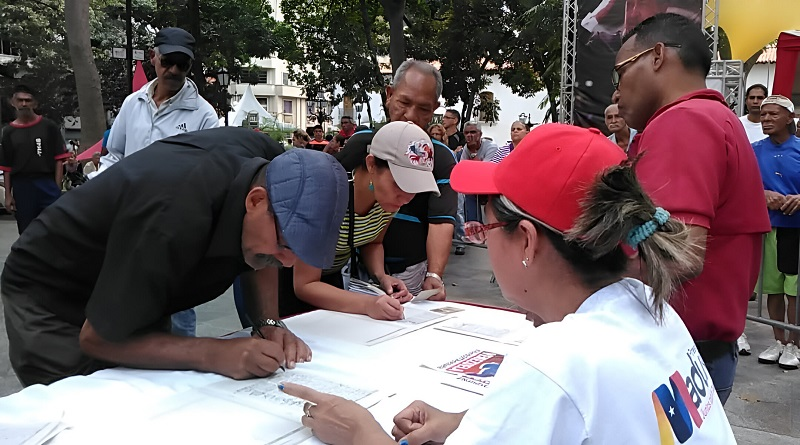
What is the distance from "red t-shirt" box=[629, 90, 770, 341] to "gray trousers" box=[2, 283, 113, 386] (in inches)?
59.3

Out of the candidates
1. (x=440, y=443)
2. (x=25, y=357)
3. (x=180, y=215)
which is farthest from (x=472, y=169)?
(x=25, y=357)

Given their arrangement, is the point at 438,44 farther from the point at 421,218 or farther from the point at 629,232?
the point at 629,232

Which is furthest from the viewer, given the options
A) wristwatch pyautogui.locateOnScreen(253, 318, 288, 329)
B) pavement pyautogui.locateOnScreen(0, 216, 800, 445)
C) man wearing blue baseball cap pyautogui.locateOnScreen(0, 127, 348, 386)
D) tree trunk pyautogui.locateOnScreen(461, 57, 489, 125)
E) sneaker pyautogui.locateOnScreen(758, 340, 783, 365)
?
tree trunk pyautogui.locateOnScreen(461, 57, 489, 125)

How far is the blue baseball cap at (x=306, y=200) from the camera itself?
5.07 ft

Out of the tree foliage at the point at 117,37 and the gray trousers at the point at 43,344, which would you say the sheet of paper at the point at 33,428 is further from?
the tree foliage at the point at 117,37

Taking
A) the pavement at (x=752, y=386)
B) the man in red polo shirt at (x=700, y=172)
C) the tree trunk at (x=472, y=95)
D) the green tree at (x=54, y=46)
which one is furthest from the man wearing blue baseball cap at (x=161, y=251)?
the green tree at (x=54, y=46)

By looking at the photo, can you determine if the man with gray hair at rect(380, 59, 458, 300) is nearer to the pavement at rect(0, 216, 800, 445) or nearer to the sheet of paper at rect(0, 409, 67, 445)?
the pavement at rect(0, 216, 800, 445)

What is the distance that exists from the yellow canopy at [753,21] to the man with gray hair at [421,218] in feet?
17.3

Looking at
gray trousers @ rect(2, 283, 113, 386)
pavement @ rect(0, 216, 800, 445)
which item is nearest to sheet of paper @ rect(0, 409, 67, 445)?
gray trousers @ rect(2, 283, 113, 386)

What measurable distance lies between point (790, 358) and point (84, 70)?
10540mm

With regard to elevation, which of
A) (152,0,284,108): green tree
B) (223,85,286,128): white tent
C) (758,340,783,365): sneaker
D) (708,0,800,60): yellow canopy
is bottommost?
(758,340,783,365): sneaker

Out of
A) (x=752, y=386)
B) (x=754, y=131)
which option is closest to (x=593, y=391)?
(x=752, y=386)

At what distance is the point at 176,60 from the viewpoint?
139 inches

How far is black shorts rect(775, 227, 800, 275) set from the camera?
4500mm
